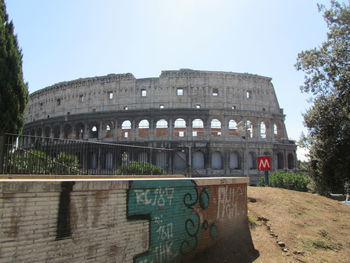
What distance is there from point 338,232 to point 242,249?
4291 mm

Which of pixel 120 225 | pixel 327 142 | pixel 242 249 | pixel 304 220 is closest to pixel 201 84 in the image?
pixel 327 142

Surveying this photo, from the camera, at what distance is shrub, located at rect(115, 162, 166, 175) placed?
372 inches

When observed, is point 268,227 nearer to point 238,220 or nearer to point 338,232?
point 238,220

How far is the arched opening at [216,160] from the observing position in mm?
30448

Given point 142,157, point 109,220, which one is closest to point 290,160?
point 142,157

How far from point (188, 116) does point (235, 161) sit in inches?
313

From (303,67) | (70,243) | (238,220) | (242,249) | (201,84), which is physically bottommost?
(242,249)

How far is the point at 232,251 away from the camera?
7.27 metres

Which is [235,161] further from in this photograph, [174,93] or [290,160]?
[174,93]

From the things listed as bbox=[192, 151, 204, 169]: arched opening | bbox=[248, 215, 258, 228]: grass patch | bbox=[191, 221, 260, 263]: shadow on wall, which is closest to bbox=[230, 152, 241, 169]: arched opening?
bbox=[192, 151, 204, 169]: arched opening

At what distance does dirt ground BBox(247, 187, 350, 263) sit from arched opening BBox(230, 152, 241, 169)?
18.6 m

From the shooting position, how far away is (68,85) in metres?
36.0

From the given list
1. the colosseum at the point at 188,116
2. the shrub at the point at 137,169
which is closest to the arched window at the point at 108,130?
the colosseum at the point at 188,116

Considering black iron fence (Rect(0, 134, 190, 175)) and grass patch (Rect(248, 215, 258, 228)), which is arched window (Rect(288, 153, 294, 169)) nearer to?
grass patch (Rect(248, 215, 258, 228))
